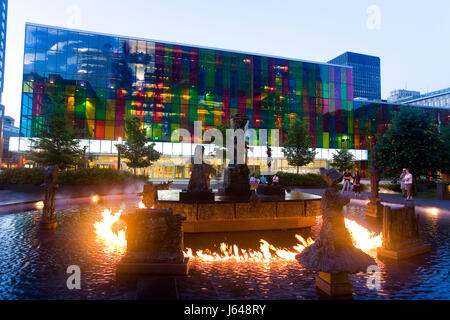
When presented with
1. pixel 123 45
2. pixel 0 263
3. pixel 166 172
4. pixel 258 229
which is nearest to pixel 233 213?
pixel 258 229

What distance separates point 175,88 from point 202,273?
43173 millimetres

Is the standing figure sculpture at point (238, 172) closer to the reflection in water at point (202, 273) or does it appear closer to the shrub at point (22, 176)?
the reflection in water at point (202, 273)

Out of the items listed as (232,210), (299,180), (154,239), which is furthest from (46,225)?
(299,180)

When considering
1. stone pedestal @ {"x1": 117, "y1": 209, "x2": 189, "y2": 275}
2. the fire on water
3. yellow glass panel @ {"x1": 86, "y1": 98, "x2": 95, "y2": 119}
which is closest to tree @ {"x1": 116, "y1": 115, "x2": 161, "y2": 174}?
yellow glass panel @ {"x1": 86, "y1": 98, "x2": 95, "y2": 119}

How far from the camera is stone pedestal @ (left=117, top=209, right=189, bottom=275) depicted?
4695 millimetres

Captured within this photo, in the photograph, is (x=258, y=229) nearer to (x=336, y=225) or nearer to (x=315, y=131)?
(x=336, y=225)

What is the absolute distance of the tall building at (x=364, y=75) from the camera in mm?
187125

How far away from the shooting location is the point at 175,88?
1746 inches

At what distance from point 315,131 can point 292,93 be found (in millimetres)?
8837

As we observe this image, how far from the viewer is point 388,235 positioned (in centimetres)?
576

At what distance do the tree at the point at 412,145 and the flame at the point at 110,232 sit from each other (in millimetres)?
23841

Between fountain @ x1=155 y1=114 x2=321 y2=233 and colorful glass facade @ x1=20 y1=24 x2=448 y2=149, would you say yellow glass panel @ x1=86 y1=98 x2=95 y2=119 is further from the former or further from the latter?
fountain @ x1=155 y1=114 x2=321 y2=233

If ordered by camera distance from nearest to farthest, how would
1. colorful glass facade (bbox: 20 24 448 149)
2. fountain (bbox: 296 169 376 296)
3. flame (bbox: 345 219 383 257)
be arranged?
1. fountain (bbox: 296 169 376 296)
2. flame (bbox: 345 219 383 257)
3. colorful glass facade (bbox: 20 24 448 149)

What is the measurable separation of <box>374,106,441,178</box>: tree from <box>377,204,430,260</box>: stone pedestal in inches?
769
